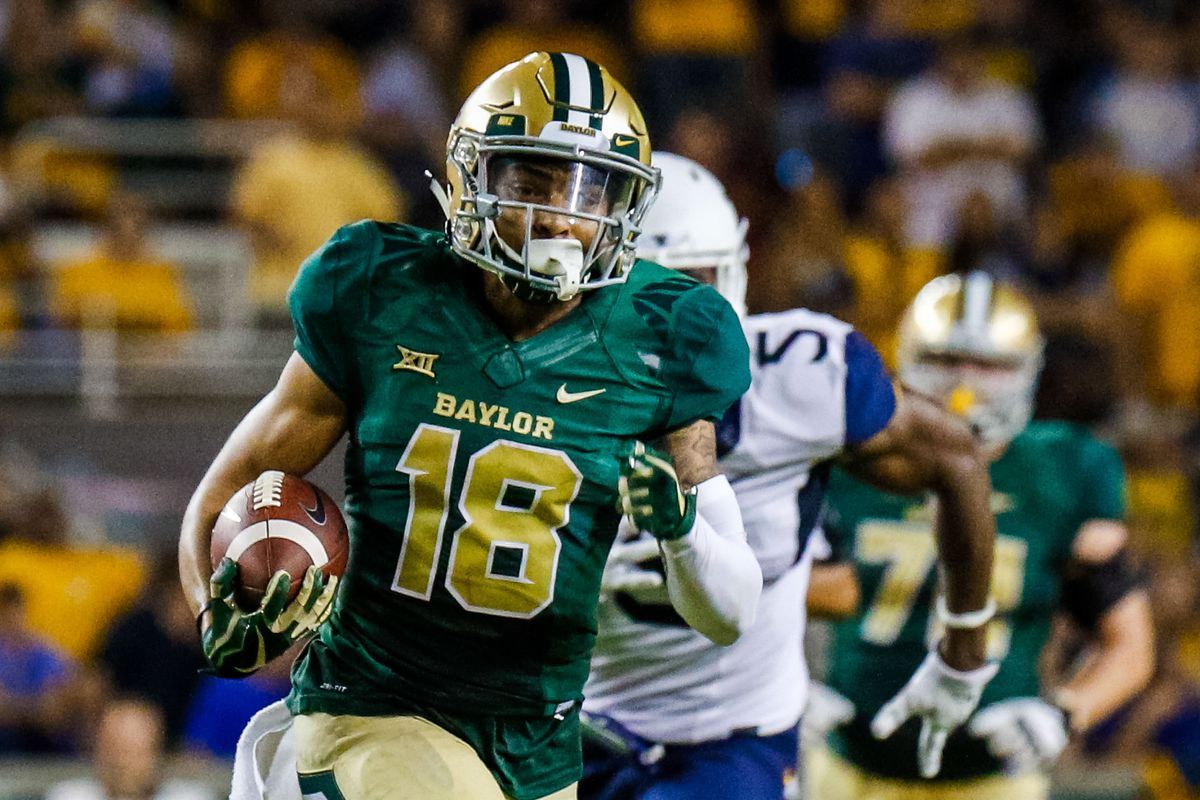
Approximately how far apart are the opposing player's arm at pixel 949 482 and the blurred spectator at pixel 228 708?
3129 mm

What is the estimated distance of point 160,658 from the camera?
646 cm

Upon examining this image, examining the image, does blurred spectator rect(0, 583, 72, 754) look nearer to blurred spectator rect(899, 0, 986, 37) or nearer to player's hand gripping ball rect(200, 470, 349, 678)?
player's hand gripping ball rect(200, 470, 349, 678)

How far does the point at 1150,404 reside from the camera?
304 inches

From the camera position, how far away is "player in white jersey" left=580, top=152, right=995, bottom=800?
3.29 m

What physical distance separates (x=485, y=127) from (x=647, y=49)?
19.1ft

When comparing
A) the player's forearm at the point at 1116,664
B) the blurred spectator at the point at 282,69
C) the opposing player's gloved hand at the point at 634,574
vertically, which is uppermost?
the opposing player's gloved hand at the point at 634,574

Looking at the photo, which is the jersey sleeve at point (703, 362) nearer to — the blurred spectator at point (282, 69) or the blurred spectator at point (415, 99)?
the blurred spectator at point (415, 99)

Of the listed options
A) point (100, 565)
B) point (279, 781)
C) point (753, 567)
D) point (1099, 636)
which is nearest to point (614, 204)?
point (753, 567)

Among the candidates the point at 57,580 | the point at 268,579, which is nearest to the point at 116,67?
the point at 57,580

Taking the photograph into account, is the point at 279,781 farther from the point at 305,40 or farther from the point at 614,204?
the point at 305,40

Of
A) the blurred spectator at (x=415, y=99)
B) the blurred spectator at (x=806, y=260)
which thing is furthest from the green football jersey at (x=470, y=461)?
the blurred spectator at (x=415, y=99)

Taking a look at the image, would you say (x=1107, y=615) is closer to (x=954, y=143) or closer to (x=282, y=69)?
(x=954, y=143)

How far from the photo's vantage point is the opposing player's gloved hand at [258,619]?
250 cm

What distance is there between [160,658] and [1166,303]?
427 centimetres
